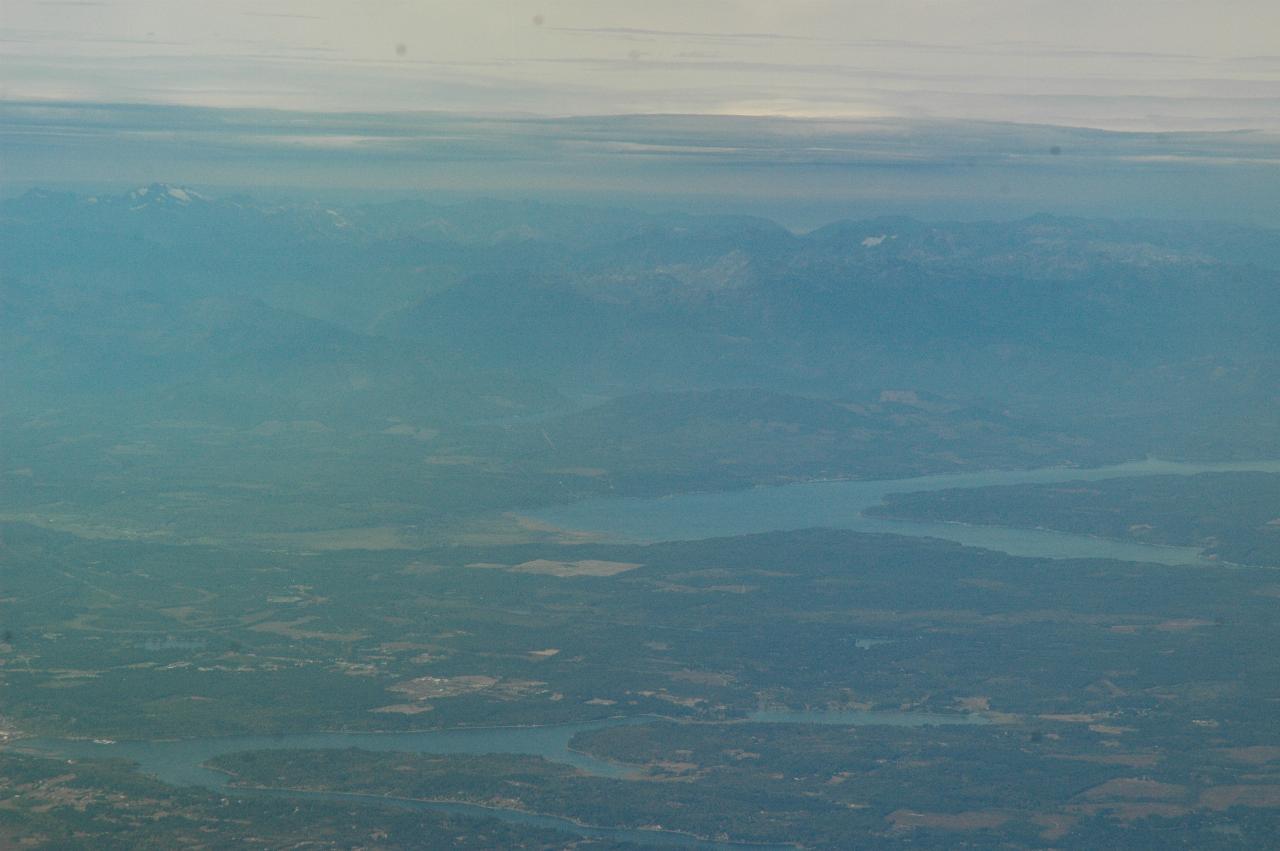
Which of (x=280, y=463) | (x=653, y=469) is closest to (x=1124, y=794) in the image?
(x=653, y=469)

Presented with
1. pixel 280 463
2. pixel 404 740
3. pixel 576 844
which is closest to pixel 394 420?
pixel 280 463

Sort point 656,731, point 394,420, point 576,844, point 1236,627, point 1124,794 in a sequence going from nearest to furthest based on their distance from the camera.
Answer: point 576,844, point 1124,794, point 656,731, point 1236,627, point 394,420

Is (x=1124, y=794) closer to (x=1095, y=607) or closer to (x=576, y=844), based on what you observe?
(x=576, y=844)

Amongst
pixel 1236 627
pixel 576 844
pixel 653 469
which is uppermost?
pixel 653 469

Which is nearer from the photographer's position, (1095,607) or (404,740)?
(404,740)

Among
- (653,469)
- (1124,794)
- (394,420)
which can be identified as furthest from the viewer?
(394,420)

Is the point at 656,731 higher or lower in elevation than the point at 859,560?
lower
